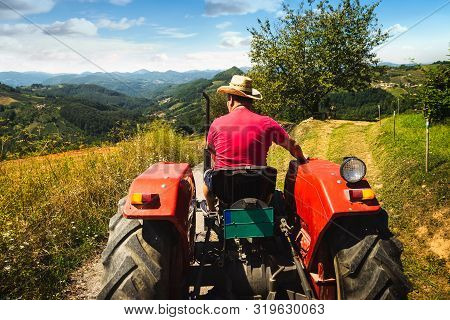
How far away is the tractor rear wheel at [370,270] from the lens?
2.63m

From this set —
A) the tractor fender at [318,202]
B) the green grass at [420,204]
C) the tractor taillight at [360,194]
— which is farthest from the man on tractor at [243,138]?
the green grass at [420,204]

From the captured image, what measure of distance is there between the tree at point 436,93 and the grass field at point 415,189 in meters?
0.55

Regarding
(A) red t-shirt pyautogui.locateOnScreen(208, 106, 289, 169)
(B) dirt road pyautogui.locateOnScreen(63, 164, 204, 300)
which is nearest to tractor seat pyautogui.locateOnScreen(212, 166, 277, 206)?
(A) red t-shirt pyautogui.locateOnScreen(208, 106, 289, 169)

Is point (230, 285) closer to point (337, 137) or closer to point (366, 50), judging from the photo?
point (337, 137)

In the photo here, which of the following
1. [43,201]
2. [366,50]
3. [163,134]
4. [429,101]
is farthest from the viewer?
[366,50]

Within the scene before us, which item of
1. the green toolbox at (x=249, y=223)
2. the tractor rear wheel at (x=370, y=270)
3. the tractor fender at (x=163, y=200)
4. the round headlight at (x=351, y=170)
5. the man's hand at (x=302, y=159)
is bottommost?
the tractor rear wheel at (x=370, y=270)

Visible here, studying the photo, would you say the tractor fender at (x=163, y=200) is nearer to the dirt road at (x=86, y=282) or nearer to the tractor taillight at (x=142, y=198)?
the tractor taillight at (x=142, y=198)

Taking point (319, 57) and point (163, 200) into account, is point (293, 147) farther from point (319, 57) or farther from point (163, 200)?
point (319, 57)

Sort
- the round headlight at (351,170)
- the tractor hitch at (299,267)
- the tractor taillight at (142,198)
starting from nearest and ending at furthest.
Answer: the tractor taillight at (142,198) < the round headlight at (351,170) < the tractor hitch at (299,267)

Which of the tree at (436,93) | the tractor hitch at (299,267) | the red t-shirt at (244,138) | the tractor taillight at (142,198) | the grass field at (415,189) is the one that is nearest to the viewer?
the tractor taillight at (142,198)

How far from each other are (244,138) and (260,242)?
99 cm

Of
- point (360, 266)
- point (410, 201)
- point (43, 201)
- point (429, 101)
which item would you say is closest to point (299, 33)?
point (429, 101)

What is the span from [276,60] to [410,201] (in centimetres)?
1828

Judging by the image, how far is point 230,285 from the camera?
317cm
